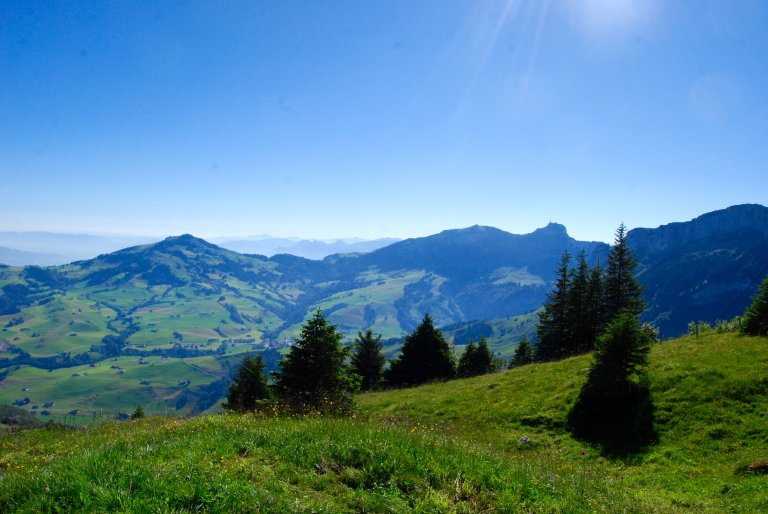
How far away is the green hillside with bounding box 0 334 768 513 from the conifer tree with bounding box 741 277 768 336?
6.08 meters

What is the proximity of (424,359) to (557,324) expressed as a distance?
57.3 ft

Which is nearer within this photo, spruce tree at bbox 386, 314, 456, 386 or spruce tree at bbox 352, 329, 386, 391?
spruce tree at bbox 386, 314, 456, 386

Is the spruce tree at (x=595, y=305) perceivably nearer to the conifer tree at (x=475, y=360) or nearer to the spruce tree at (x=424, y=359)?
the conifer tree at (x=475, y=360)

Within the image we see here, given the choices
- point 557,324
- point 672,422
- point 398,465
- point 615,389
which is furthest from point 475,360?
point 398,465

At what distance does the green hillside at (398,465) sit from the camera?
614 centimetres

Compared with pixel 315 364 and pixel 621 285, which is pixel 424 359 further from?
pixel 315 364

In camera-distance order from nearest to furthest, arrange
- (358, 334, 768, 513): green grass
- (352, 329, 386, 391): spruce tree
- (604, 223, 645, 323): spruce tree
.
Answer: (358, 334, 768, 513): green grass < (604, 223, 645, 323): spruce tree < (352, 329, 386, 391): spruce tree

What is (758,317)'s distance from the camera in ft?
78.8

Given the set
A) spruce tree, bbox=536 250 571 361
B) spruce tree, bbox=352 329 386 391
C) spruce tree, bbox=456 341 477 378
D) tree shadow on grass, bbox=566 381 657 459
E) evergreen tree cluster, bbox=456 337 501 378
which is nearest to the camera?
tree shadow on grass, bbox=566 381 657 459

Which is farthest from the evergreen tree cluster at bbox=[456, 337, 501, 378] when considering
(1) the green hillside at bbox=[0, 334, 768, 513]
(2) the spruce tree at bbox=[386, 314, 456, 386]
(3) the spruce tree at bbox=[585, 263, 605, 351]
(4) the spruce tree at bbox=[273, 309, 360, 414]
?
(4) the spruce tree at bbox=[273, 309, 360, 414]

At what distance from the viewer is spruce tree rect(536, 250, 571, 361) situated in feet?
161

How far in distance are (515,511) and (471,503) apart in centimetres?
79

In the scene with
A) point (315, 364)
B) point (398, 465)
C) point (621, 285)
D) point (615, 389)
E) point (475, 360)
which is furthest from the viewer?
point (475, 360)

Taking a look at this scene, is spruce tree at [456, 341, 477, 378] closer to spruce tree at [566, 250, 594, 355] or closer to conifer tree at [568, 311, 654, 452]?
spruce tree at [566, 250, 594, 355]
